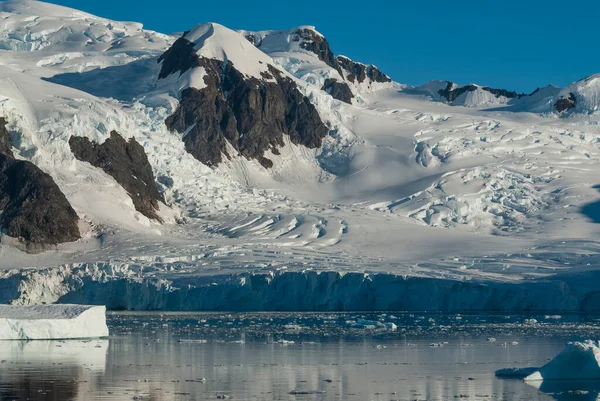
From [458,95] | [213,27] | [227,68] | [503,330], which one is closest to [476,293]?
[503,330]

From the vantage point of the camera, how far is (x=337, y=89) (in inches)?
5586

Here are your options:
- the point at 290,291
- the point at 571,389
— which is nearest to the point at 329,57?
the point at 290,291

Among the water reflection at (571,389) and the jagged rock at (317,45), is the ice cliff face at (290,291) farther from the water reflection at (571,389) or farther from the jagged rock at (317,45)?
the jagged rock at (317,45)

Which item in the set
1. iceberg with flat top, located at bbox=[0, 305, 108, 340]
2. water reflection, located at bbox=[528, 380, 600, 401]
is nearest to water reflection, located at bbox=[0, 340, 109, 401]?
iceberg with flat top, located at bbox=[0, 305, 108, 340]

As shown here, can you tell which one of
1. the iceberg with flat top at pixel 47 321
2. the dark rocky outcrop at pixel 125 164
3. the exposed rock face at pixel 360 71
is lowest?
the iceberg with flat top at pixel 47 321

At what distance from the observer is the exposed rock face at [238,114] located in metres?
114

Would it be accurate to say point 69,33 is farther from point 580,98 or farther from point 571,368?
point 571,368

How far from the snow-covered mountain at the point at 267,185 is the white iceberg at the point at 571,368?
123 feet

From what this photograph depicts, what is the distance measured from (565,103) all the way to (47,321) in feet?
338

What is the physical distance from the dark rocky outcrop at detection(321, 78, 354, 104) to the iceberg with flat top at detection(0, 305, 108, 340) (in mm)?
93786

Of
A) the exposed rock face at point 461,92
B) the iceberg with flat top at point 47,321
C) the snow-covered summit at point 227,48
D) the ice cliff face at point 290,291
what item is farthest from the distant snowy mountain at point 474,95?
the iceberg with flat top at point 47,321

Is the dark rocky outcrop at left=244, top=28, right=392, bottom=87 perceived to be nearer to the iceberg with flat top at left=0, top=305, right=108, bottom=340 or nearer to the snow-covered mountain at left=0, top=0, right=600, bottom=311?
the snow-covered mountain at left=0, top=0, right=600, bottom=311

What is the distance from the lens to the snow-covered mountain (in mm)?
74688

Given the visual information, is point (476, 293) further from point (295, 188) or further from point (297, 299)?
point (295, 188)
